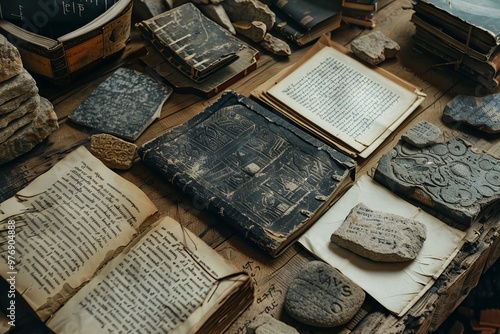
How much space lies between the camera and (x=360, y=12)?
2875mm

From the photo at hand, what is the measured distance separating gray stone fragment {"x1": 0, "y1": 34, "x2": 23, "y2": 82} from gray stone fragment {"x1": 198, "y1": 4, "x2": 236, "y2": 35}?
3.14 ft

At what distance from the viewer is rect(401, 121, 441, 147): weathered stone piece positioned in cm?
233

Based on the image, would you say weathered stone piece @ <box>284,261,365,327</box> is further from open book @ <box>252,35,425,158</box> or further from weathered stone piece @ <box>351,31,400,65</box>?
weathered stone piece @ <box>351,31,400,65</box>

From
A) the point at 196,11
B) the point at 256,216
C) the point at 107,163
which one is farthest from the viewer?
the point at 196,11

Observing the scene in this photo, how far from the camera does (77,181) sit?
215 centimetres

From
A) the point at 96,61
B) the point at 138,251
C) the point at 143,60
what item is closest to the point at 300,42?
the point at 143,60

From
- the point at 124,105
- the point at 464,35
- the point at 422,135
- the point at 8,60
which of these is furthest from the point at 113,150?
the point at 464,35

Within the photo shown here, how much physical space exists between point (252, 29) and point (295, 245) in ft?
3.55

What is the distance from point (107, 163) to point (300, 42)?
1.04m

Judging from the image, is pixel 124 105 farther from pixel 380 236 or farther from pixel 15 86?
pixel 380 236

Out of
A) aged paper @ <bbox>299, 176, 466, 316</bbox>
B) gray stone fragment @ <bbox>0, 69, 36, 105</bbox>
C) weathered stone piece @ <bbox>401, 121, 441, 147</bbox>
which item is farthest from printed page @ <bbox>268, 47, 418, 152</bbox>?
gray stone fragment @ <bbox>0, 69, 36, 105</bbox>

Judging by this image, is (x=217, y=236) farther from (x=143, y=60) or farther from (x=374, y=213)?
(x=143, y=60)

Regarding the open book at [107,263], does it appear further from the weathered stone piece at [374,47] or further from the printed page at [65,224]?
the weathered stone piece at [374,47]

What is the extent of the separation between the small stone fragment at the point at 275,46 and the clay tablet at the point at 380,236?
0.90 meters
